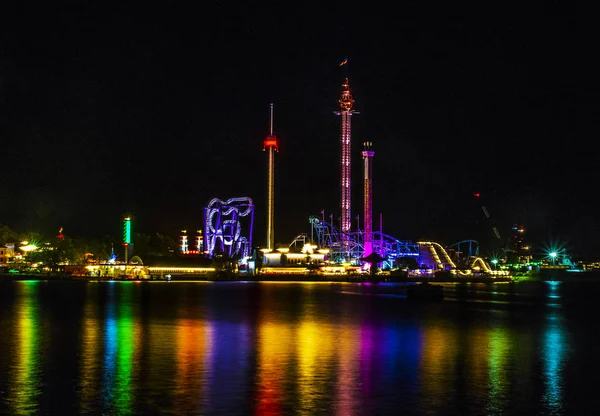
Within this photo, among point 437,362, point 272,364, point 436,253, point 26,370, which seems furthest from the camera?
point 436,253

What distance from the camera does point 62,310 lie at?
55750 mm

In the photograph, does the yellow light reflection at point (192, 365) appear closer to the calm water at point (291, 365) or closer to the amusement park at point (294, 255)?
the calm water at point (291, 365)

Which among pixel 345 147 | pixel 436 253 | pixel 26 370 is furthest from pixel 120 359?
pixel 436 253

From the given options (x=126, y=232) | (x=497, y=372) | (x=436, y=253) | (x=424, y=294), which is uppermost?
(x=126, y=232)

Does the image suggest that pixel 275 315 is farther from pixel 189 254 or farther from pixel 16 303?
pixel 189 254

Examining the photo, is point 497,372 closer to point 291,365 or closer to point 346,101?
point 291,365

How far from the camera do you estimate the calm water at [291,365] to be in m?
20.7

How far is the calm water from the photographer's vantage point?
20.7 meters

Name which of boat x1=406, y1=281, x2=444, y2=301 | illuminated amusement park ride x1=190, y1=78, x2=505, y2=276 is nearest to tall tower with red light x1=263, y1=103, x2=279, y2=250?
illuminated amusement park ride x1=190, y1=78, x2=505, y2=276

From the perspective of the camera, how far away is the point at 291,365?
27.7 m

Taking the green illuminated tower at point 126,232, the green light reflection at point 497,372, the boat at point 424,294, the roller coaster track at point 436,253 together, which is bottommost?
the green light reflection at point 497,372

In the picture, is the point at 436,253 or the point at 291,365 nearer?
the point at 291,365

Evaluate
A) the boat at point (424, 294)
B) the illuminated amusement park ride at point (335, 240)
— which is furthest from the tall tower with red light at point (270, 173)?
the boat at point (424, 294)

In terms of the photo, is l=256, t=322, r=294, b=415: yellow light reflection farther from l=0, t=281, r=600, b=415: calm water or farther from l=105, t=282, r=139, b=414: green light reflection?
l=105, t=282, r=139, b=414: green light reflection
